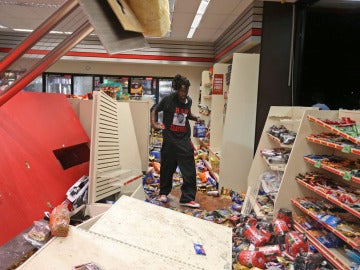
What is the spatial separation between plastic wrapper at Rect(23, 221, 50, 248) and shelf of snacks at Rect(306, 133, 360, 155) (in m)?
2.25

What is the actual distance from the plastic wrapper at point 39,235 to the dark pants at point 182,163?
279cm

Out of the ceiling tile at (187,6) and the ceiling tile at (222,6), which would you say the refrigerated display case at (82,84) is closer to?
the ceiling tile at (187,6)

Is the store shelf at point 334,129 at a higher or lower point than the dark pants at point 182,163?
higher

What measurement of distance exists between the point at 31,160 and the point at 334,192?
104 inches

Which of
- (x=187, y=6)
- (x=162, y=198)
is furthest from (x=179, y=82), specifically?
(x=187, y=6)

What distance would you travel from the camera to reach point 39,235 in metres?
1.94

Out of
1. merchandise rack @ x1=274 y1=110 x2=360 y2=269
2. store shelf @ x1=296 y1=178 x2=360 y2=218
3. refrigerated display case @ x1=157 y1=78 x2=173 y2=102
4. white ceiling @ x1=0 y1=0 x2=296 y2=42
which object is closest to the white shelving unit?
white ceiling @ x1=0 y1=0 x2=296 y2=42

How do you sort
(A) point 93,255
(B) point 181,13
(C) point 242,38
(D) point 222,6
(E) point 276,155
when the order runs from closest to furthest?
(A) point 93,255
(E) point 276,155
(D) point 222,6
(C) point 242,38
(B) point 181,13

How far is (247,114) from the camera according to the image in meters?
5.50

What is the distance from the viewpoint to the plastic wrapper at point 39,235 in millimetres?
1927

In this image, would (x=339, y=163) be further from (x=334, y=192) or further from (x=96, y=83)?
(x=96, y=83)

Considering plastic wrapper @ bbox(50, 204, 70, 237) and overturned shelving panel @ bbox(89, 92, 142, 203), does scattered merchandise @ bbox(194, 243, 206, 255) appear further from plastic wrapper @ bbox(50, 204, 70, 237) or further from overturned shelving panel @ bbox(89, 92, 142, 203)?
overturned shelving panel @ bbox(89, 92, 142, 203)

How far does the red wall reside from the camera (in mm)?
2297

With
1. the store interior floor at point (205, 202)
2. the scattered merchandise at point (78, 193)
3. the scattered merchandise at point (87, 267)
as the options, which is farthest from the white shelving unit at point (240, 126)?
the scattered merchandise at point (87, 267)
